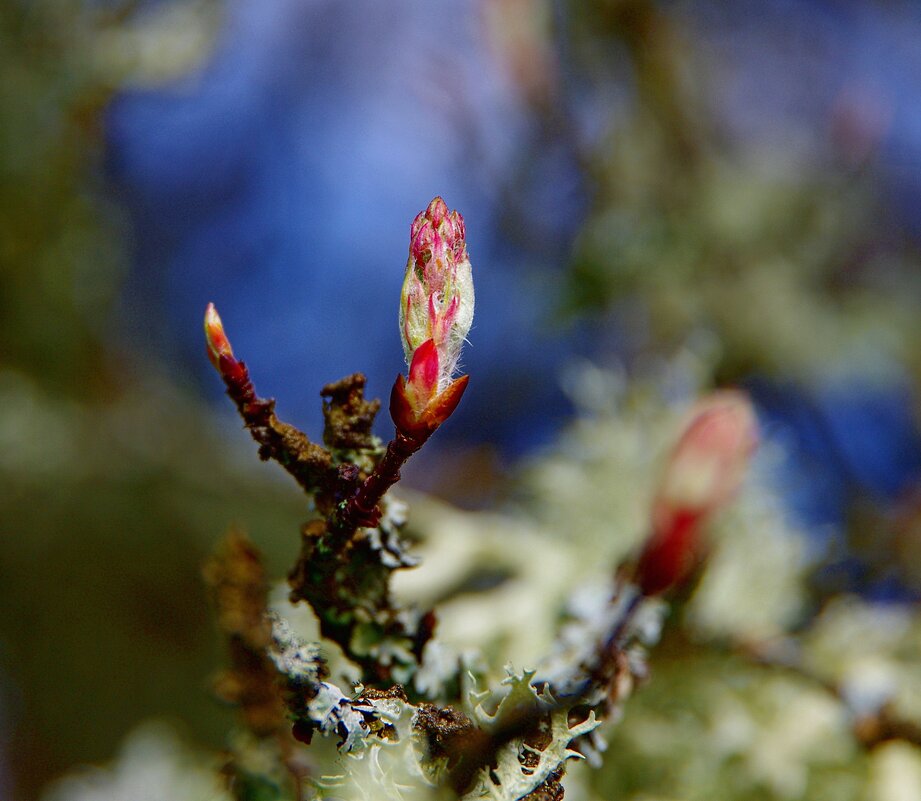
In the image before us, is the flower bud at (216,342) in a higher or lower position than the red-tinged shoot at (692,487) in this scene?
lower

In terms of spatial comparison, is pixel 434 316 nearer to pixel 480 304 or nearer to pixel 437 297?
pixel 437 297

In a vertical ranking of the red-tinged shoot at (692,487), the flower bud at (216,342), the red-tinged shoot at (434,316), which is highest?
the red-tinged shoot at (692,487)

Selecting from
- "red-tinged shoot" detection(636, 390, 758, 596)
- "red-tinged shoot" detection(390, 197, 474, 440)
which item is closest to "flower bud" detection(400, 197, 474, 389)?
"red-tinged shoot" detection(390, 197, 474, 440)

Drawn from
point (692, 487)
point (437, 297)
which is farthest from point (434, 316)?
point (692, 487)

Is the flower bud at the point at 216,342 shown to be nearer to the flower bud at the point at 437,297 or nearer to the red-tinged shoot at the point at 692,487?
the flower bud at the point at 437,297

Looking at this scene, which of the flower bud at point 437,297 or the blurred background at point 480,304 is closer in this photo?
Result: the flower bud at point 437,297

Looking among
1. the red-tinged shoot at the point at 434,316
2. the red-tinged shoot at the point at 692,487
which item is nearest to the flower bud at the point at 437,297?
the red-tinged shoot at the point at 434,316

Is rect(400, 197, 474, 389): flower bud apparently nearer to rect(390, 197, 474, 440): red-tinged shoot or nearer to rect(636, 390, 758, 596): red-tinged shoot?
rect(390, 197, 474, 440): red-tinged shoot
